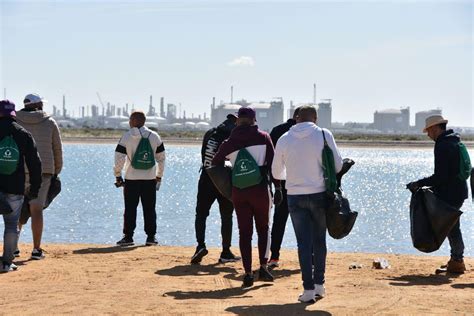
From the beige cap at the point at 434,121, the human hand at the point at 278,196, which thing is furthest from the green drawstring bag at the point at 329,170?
the beige cap at the point at 434,121

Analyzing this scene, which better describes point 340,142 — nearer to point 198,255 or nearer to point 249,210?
point 198,255

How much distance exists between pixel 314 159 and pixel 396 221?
16290 millimetres

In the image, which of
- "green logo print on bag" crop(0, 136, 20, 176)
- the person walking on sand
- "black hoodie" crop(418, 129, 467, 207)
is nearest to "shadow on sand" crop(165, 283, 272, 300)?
the person walking on sand

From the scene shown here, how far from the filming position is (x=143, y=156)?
35.1 feet

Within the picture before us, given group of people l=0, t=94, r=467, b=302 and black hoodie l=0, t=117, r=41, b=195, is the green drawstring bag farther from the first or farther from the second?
black hoodie l=0, t=117, r=41, b=195

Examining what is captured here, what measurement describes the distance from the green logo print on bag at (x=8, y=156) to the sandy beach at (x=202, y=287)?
3.39 feet

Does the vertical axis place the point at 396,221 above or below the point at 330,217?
below

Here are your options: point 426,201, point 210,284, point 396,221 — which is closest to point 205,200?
point 210,284

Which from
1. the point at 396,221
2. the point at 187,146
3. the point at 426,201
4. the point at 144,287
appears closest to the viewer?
the point at 144,287

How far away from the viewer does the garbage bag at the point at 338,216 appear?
7246 millimetres

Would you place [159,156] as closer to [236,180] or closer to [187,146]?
[236,180]

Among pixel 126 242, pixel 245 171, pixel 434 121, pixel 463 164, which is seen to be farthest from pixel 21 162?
pixel 463 164

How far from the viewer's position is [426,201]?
8.78 metres

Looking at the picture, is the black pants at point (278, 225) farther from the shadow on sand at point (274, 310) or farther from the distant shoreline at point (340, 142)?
the distant shoreline at point (340, 142)
